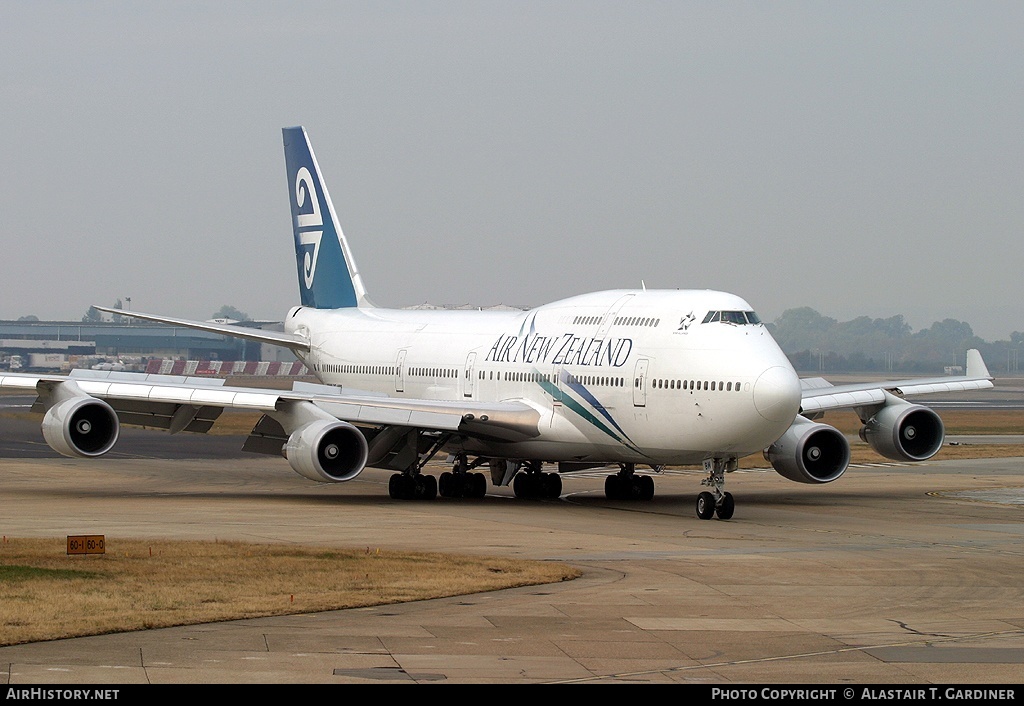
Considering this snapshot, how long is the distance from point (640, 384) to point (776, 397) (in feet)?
10.8

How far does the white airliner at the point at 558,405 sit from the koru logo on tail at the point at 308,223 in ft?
22.7

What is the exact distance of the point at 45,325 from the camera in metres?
168

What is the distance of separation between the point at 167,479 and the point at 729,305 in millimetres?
A: 17162

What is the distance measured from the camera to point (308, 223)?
45469 mm

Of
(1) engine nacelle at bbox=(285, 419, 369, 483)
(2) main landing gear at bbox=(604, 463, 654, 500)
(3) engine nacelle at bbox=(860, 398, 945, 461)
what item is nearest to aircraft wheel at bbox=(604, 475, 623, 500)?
(2) main landing gear at bbox=(604, 463, 654, 500)

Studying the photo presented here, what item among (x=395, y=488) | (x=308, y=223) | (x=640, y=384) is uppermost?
(x=308, y=223)

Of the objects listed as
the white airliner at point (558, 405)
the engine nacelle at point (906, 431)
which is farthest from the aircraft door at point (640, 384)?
the engine nacelle at point (906, 431)

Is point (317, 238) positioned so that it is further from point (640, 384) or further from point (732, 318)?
point (732, 318)

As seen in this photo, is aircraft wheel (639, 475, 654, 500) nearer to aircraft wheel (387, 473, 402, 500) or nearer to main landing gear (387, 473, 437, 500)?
main landing gear (387, 473, 437, 500)

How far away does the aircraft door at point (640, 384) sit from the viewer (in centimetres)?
2917

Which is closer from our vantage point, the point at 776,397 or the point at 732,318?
the point at 776,397

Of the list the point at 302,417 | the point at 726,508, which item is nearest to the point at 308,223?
the point at 302,417
